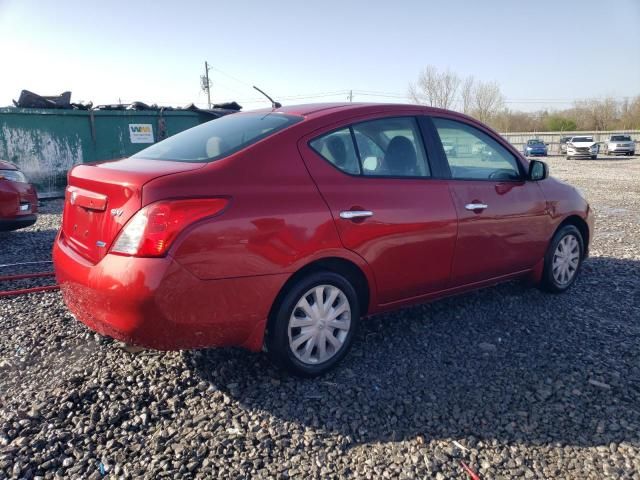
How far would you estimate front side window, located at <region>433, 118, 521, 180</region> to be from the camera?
3791 mm

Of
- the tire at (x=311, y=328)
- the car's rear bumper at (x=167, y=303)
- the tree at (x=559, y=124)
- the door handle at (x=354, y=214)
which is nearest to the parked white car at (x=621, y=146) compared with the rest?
the tree at (x=559, y=124)

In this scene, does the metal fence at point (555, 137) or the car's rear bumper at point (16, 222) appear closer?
the car's rear bumper at point (16, 222)

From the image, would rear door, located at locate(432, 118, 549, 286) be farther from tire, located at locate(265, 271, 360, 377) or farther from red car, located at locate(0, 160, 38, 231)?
red car, located at locate(0, 160, 38, 231)

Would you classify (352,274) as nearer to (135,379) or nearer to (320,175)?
(320,175)

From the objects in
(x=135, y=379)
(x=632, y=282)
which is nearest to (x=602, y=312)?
(x=632, y=282)

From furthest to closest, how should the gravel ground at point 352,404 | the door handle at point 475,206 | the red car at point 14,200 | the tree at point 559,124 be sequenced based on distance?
the tree at point 559,124, the red car at point 14,200, the door handle at point 475,206, the gravel ground at point 352,404

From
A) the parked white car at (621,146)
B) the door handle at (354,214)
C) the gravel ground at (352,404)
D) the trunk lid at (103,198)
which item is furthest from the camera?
the parked white car at (621,146)

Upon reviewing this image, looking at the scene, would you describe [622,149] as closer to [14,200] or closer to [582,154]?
[582,154]

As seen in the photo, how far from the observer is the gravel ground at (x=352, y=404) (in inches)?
92.3

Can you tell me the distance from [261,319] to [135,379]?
904 mm

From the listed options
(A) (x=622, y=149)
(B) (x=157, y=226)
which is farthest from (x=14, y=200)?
(A) (x=622, y=149)

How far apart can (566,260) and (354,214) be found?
2.66 metres

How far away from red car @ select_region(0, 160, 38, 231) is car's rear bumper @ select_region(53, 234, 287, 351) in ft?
13.9

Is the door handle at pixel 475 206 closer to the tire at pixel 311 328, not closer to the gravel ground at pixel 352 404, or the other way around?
the gravel ground at pixel 352 404
